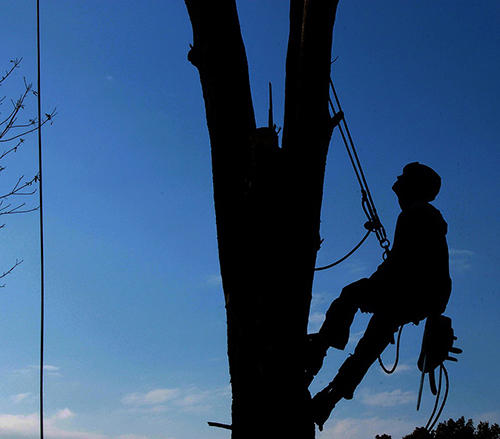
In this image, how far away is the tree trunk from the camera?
8.40ft

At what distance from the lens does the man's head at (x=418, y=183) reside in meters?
3.76

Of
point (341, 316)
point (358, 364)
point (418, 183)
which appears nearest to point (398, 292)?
point (341, 316)

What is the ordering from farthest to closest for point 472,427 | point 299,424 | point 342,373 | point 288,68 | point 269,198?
point 472,427 → point 342,373 → point 288,68 → point 269,198 → point 299,424

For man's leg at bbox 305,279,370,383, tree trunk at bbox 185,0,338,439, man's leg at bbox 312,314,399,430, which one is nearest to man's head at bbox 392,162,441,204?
man's leg at bbox 305,279,370,383

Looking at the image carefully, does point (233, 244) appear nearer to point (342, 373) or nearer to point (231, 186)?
point (231, 186)

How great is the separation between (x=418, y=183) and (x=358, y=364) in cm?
127

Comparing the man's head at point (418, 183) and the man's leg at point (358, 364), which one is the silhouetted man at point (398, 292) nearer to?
the man's leg at point (358, 364)

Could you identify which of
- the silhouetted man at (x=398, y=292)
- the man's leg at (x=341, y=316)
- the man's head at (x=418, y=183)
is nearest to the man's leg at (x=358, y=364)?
the silhouetted man at (x=398, y=292)

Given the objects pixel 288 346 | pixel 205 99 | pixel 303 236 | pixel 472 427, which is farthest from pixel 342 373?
pixel 472 427

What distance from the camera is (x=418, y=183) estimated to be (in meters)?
3.76

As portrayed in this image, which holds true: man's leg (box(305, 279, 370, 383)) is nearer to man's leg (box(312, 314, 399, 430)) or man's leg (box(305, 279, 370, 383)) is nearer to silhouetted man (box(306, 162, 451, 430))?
silhouetted man (box(306, 162, 451, 430))

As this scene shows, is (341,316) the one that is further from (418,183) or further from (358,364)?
(418,183)

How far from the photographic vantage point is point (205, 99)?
121 inches

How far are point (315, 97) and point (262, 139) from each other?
33cm
